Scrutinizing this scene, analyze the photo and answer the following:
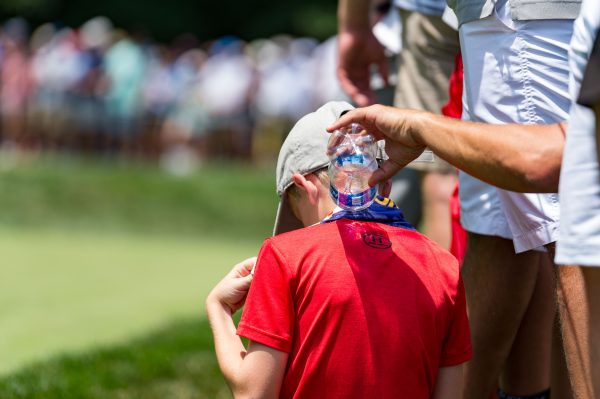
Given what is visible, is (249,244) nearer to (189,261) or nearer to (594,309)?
(189,261)

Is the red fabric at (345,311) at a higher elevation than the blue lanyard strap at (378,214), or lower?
lower

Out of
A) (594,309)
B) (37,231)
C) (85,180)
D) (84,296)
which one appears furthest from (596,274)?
(85,180)

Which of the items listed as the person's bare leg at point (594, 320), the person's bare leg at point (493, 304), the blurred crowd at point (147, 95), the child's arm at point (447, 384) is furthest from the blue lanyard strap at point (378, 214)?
the blurred crowd at point (147, 95)

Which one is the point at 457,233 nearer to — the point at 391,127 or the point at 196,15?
the point at 391,127

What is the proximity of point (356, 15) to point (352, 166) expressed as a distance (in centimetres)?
215

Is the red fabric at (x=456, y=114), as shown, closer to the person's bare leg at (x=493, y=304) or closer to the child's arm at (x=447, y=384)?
the person's bare leg at (x=493, y=304)

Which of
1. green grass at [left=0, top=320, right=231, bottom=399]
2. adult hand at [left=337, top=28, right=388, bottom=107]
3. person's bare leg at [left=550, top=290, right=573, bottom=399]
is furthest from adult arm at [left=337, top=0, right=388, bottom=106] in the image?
person's bare leg at [left=550, top=290, right=573, bottom=399]

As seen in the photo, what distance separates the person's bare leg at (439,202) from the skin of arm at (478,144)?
6.29 feet

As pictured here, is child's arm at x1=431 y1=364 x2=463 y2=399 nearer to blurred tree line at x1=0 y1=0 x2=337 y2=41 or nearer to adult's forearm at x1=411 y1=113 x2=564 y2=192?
adult's forearm at x1=411 y1=113 x2=564 y2=192

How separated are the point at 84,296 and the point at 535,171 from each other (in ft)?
19.1

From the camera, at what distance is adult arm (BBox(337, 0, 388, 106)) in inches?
194

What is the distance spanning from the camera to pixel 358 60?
497 centimetres

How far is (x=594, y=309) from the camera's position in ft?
8.66

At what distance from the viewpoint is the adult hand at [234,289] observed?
3061 mm
